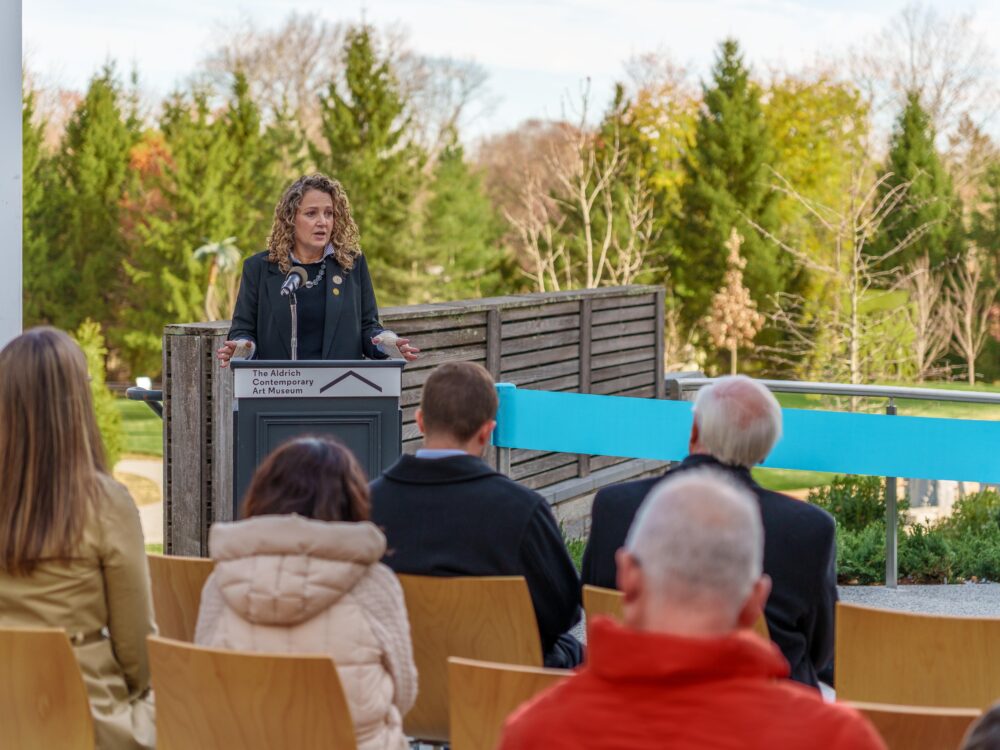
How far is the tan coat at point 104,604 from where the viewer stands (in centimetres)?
276

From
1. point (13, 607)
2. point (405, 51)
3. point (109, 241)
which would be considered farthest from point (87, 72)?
point (13, 607)

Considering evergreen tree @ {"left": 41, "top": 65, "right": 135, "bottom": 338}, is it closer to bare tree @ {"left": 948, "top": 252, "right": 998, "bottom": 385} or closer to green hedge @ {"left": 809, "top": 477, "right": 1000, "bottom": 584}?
bare tree @ {"left": 948, "top": 252, "right": 998, "bottom": 385}

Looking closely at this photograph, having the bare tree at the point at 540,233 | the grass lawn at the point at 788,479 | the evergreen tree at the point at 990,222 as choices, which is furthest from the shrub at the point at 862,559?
the evergreen tree at the point at 990,222

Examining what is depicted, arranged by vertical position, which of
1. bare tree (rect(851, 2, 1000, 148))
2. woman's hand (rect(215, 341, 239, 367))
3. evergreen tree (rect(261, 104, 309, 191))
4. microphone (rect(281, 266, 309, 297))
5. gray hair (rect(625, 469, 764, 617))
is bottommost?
gray hair (rect(625, 469, 764, 617))

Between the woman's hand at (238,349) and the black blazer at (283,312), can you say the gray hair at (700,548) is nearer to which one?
the woman's hand at (238,349)

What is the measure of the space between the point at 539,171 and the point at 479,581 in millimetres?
33322

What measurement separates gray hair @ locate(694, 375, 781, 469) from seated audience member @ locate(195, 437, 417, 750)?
0.93 meters

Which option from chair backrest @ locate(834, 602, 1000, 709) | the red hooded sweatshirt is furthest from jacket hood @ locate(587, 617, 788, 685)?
chair backrest @ locate(834, 602, 1000, 709)

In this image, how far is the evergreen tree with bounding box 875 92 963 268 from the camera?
101 ft

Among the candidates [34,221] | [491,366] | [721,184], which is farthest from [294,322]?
[34,221]

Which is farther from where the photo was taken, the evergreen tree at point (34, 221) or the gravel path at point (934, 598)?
the evergreen tree at point (34, 221)

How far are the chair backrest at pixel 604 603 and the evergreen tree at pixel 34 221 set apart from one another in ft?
107

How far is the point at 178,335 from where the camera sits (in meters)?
6.34

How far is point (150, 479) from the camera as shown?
110 ft
